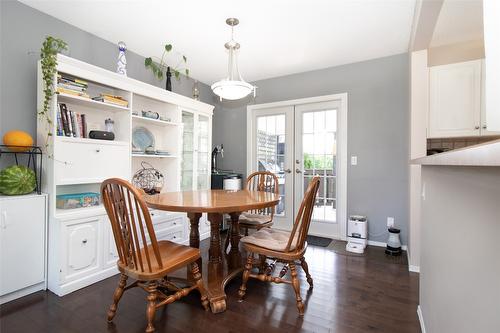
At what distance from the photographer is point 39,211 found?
206 cm

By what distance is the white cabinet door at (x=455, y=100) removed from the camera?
251 cm

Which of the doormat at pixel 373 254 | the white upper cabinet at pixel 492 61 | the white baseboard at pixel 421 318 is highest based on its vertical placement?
the white upper cabinet at pixel 492 61

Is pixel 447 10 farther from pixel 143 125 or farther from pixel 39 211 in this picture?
pixel 39 211

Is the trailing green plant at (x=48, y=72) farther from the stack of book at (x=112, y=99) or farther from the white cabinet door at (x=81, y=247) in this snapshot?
the white cabinet door at (x=81, y=247)

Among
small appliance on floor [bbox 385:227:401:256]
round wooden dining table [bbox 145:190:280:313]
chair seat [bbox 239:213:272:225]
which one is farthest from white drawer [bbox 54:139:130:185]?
small appliance on floor [bbox 385:227:401:256]

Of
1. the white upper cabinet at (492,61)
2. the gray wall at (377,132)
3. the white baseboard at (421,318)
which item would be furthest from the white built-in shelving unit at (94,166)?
the white upper cabinet at (492,61)

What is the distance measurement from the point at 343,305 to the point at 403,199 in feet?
6.29

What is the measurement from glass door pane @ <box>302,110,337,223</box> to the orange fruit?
3243 mm

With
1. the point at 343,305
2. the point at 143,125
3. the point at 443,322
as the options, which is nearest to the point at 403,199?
the point at 343,305

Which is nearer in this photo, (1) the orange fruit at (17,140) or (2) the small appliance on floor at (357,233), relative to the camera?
(1) the orange fruit at (17,140)

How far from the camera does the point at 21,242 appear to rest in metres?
1.96

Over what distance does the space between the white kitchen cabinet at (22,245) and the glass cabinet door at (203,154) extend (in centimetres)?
187

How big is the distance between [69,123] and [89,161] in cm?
37

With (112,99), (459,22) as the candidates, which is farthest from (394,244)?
(112,99)
